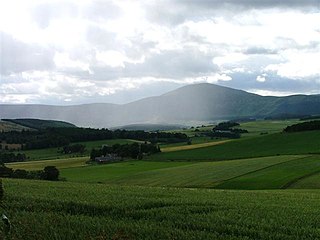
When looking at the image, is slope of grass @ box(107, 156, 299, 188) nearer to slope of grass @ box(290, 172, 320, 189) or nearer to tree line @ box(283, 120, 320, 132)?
slope of grass @ box(290, 172, 320, 189)

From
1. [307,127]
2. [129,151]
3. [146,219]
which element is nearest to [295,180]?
[146,219]

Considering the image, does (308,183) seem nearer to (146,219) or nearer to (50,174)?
(50,174)

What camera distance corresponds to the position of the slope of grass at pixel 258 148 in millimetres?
105250

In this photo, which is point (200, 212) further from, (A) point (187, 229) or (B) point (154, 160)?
(B) point (154, 160)

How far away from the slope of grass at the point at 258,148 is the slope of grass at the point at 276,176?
23.1m

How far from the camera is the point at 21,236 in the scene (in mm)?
14359

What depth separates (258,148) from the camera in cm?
11531

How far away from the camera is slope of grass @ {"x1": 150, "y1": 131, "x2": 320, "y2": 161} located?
10525cm

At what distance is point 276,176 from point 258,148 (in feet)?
166

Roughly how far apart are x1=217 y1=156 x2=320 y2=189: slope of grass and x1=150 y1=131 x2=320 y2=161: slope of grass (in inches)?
911

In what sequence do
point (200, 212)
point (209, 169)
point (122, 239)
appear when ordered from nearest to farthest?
point (122, 239), point (200, 212), point (209, 169)

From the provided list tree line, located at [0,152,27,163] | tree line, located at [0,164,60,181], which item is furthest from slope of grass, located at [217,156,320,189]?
tree line, located at [0,152,27,163]

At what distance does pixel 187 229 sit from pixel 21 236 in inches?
216

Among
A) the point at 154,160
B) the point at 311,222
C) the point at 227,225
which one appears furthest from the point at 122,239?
the point at 154,160
